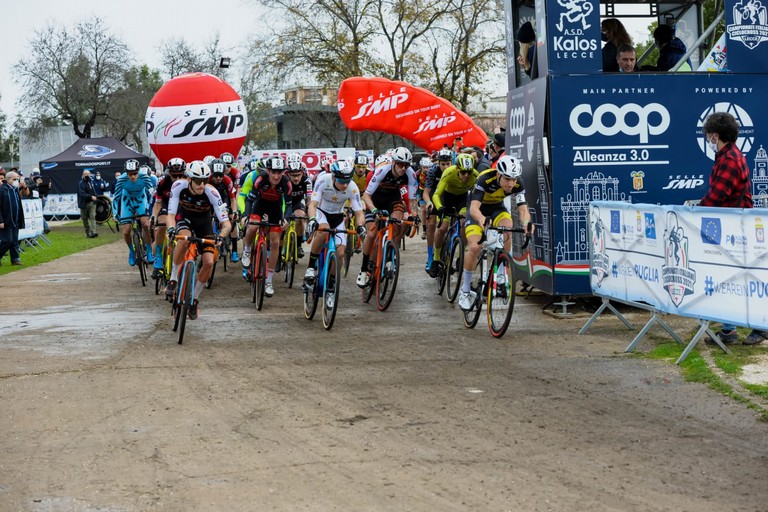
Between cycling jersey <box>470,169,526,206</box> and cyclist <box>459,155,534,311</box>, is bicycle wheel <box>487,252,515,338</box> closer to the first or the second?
cyclist <box>459,155,534,311</box>

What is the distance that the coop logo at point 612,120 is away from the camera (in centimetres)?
1228

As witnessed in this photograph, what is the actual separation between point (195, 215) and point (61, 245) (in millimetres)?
17697

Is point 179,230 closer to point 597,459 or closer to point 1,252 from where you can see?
point 597,459

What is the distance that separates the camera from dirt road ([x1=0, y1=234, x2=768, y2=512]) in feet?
18.0

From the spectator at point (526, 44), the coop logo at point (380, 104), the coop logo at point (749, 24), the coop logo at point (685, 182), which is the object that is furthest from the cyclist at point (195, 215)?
the coop logo at point (380, 104)

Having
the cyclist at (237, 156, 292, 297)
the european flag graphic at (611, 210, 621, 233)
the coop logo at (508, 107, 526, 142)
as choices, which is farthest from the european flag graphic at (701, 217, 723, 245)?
the cyclist at (237, 156, 292, 297)

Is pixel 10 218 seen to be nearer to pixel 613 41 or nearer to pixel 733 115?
pixel 613 41

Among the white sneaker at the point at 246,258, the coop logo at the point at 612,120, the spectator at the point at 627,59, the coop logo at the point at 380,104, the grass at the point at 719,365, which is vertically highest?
the coop logo at the point at 380,104

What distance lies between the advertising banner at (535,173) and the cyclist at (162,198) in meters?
4.61

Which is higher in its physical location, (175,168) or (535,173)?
(175,168)

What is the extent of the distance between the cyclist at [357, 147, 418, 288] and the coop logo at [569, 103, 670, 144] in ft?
8.52

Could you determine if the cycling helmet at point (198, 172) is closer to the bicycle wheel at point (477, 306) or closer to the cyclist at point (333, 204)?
the cyclist at point (333, 204)

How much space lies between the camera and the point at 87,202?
32438 millimetres

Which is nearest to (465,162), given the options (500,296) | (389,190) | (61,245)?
(389,190)
